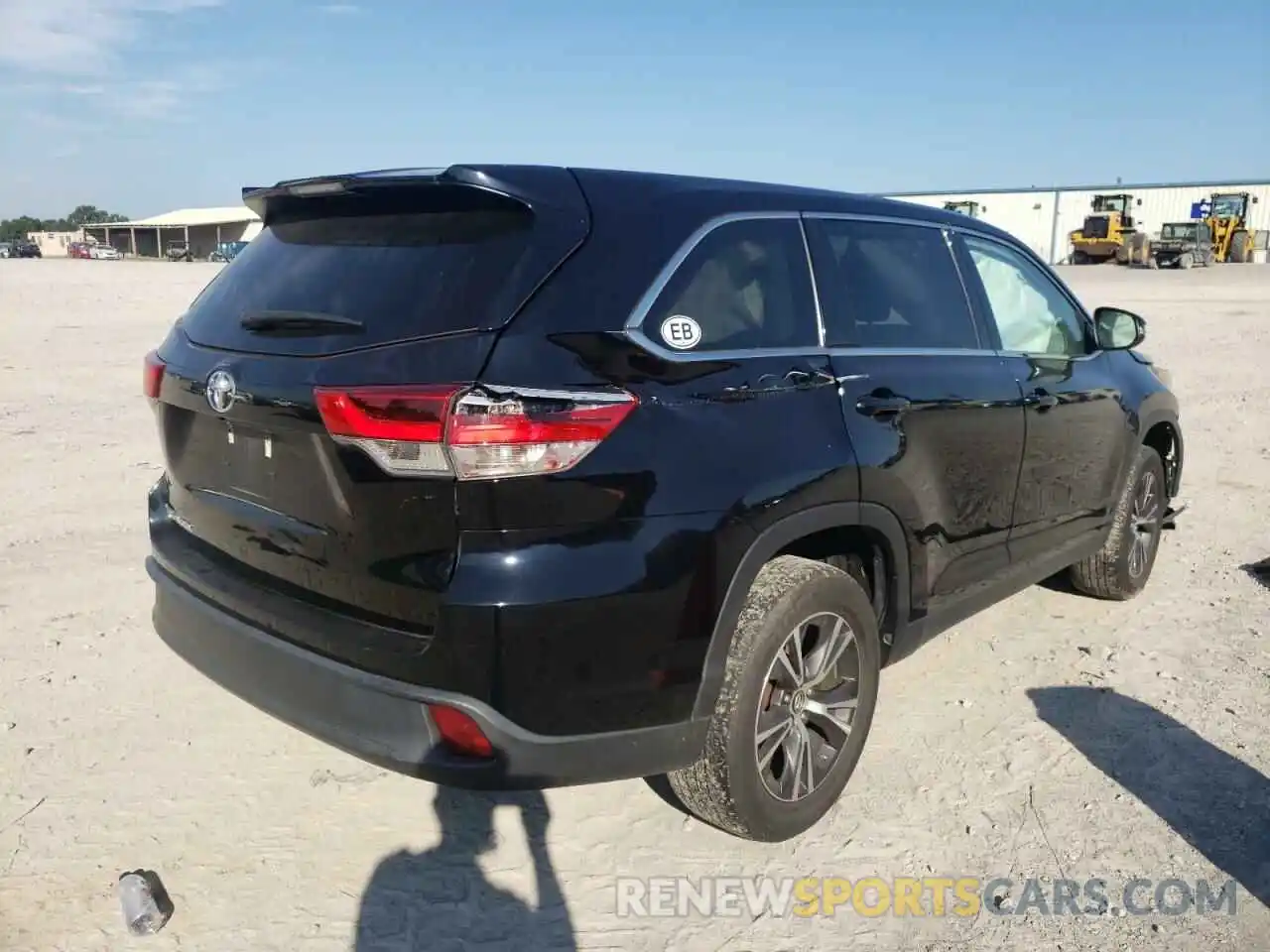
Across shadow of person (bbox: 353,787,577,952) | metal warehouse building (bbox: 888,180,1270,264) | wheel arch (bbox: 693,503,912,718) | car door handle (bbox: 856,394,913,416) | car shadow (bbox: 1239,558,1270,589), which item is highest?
metal warehouse building (bbox: 888,180,1270,264)

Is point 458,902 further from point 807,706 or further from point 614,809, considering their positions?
point 807,706

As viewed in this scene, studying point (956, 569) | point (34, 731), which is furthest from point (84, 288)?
point (956, 569)

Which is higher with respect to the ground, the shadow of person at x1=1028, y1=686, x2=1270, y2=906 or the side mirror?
the side mirror

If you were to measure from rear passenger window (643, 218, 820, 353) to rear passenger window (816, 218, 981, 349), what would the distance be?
0.40 ft

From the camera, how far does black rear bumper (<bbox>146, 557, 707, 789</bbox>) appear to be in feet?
7.61

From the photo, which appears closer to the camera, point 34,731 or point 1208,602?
point 34,731

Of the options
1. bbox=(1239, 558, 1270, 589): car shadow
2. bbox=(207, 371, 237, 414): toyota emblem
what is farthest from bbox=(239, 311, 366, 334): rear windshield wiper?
bbox=(1239, 558, 1270, 589): car shadow

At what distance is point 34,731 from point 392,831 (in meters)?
1.45

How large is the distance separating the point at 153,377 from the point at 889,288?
2.40m

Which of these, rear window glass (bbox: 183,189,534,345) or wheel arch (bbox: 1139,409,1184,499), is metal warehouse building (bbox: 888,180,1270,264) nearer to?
wheel arch (bbox: 1139,409,1184,499)

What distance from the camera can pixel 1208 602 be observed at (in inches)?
196

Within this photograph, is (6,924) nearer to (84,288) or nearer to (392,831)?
(392,831)

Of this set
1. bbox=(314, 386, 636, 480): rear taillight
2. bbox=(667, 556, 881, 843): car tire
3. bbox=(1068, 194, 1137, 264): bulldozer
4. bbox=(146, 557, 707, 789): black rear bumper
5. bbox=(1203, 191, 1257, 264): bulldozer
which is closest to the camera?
bbox=(314, 386, 636, 480): rear taillight

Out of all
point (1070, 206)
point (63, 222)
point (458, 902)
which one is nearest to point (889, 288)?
point (458, 902)
